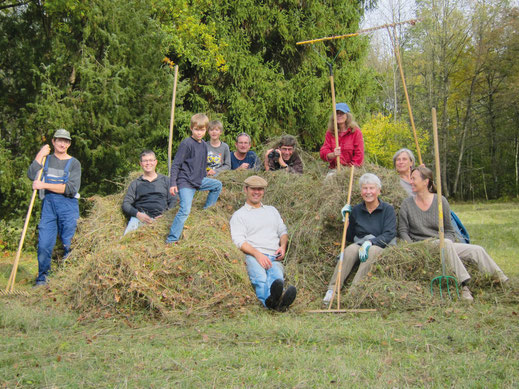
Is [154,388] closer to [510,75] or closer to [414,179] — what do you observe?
[414,179]

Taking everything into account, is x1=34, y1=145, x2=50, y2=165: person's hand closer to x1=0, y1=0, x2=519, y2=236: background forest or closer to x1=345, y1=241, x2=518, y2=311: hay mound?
x1=0, y1=0, x2=519, y2=236: background forest

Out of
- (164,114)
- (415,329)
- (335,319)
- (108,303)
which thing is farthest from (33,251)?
(415,329)

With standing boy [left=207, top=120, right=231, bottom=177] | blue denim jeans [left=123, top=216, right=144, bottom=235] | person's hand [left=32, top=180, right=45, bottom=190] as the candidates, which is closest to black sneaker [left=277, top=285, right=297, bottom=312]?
blue denim jeans [left=123, top=216, right=144, bottom=235]

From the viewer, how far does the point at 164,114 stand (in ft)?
29.8

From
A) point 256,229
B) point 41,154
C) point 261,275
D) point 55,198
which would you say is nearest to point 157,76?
point 41,154

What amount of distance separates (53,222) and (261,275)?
2.74 meters

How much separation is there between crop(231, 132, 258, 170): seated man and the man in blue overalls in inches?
90.6

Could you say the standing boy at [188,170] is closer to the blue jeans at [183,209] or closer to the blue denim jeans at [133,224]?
the blue jeans at [183,209]

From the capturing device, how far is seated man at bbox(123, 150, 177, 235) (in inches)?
251

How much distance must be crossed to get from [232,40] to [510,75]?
1919cm

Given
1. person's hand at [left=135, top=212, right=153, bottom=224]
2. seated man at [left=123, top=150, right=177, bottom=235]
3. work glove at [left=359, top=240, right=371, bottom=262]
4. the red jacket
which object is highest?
the red jacket

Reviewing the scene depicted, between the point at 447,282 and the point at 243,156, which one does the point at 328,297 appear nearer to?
the point at 447,282

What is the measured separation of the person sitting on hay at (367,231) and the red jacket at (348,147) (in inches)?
52.1

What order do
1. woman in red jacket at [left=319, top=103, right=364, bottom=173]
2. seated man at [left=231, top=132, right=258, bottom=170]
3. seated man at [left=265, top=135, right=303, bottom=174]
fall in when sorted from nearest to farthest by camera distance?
woman in red jacket at [left=319, top=103, right=364, bottom=173] → seated man at [left=265, top=135, right=303, bottom=174] → seated man at [left=231, top=132, right=258, bottom=170]
